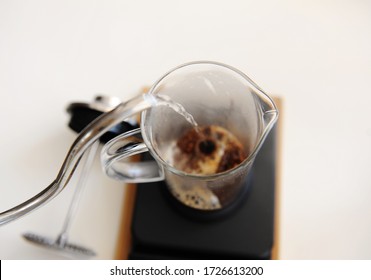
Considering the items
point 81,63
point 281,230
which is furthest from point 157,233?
point 81,63

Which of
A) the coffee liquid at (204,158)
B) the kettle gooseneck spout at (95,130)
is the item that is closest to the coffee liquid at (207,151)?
the coffee liquid at (204,158)

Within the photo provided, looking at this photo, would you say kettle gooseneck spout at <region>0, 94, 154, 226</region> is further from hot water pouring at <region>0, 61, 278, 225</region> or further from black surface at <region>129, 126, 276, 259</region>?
black surface at <region>129, 126, 276, 259</region>

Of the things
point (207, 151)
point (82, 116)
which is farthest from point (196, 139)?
point (82, 116)

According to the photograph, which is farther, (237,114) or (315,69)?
(315,69)

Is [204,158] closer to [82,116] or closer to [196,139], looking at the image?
[196,139]
